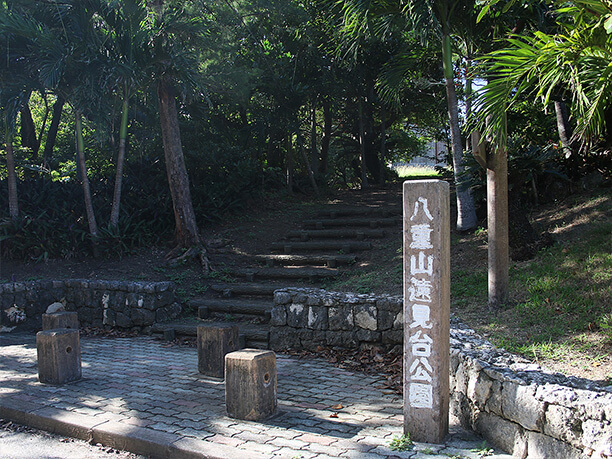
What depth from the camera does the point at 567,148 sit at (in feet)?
31.2

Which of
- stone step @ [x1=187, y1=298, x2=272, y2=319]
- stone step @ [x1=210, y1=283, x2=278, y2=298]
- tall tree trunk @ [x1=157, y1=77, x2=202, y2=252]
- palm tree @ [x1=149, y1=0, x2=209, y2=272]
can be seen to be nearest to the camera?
stone step @ [x1=187, y1=298, x2=272, y2=319]

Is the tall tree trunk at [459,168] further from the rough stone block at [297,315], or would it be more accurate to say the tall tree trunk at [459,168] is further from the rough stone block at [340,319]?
the rough stone block at [297,315]

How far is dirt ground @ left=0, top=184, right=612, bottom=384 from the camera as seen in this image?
26.9 feet

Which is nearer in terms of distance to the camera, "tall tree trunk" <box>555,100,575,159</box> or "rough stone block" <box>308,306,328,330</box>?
"rough stone block" <box>308,306,328,330</box>

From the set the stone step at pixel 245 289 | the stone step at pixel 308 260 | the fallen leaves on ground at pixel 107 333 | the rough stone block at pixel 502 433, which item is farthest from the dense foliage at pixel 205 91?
the rough stone block at pixel 502 433

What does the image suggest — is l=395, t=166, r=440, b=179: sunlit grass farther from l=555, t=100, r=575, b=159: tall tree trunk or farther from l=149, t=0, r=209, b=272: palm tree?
l=149, t=0, r=209, b=272: palm tree

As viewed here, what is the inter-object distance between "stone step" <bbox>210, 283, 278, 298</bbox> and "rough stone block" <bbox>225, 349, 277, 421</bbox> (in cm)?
434

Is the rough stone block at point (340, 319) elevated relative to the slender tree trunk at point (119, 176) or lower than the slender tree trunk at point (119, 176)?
lower

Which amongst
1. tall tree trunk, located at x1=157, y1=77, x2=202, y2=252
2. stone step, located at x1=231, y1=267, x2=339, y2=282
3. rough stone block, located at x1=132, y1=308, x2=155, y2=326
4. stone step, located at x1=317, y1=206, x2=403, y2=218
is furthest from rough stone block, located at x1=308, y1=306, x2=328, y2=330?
stone step, located at x1=317, y1=206, x2=403, y2=218

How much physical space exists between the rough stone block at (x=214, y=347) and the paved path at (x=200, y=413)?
0.16 m

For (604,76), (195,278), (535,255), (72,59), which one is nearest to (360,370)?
(535,255)

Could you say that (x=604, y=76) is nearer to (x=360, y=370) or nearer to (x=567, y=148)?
(x=360, y=370)

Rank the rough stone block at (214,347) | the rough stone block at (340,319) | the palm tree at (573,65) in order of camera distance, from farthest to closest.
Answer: the rough stone block at (340,319), the rough stone block at (214,347), the palm tree at (573,65)

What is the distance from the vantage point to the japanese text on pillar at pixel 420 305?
13.6ft
